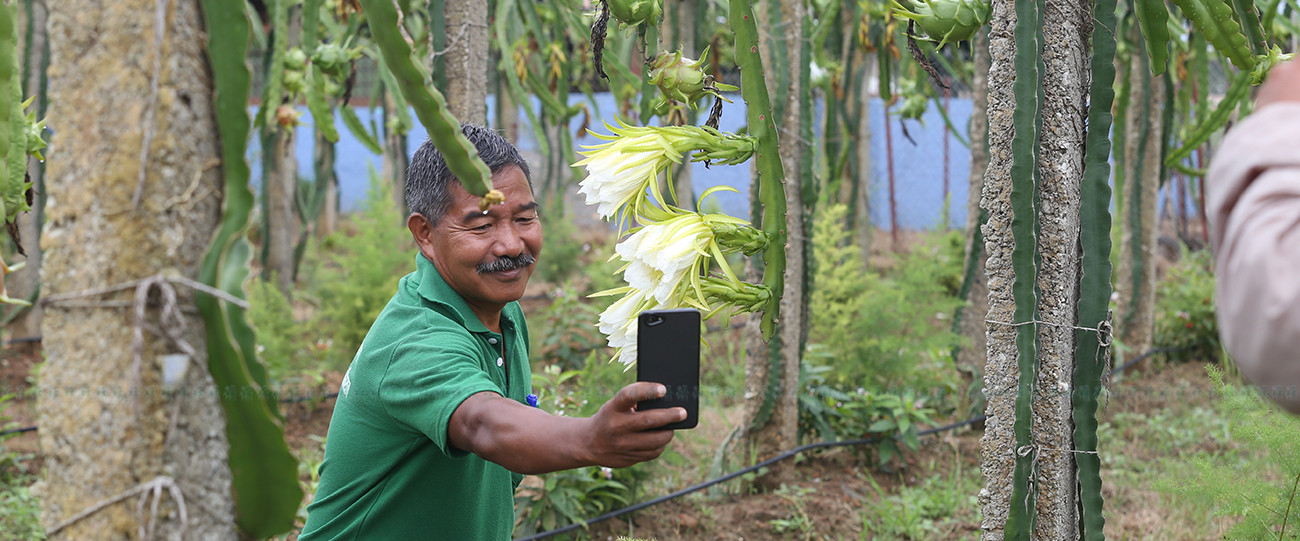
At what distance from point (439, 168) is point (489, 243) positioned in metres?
0.14

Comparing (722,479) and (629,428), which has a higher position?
(629,428)

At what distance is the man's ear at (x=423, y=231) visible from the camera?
4.65 ft

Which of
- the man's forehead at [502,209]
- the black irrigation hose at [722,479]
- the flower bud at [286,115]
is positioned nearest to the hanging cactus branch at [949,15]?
the man's forehead at [502,209]

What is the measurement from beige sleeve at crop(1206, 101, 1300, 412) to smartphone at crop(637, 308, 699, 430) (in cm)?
42

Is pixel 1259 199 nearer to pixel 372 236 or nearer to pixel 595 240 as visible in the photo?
pixel 372 236

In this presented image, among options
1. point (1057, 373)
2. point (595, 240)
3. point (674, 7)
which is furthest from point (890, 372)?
point (595, 240)

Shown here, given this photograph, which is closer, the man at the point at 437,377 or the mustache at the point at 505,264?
the man at the point at 437,377

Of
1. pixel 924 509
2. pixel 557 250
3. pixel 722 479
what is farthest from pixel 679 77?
pixel 557 250

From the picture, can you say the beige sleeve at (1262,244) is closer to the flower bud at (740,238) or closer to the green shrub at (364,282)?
the flower bud at (740,238)

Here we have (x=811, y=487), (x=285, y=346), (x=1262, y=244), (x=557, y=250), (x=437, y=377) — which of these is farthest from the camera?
(x=557, y=250)

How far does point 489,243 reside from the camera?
1.35 metres

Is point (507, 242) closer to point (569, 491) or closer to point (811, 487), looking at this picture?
point (569, 491)

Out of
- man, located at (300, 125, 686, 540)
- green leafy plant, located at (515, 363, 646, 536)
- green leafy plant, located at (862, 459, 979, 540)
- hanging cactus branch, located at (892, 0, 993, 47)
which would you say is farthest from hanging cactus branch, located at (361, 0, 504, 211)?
green leafy plant, located at (862, 459, 979, 540)

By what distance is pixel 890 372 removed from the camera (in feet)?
11.1
